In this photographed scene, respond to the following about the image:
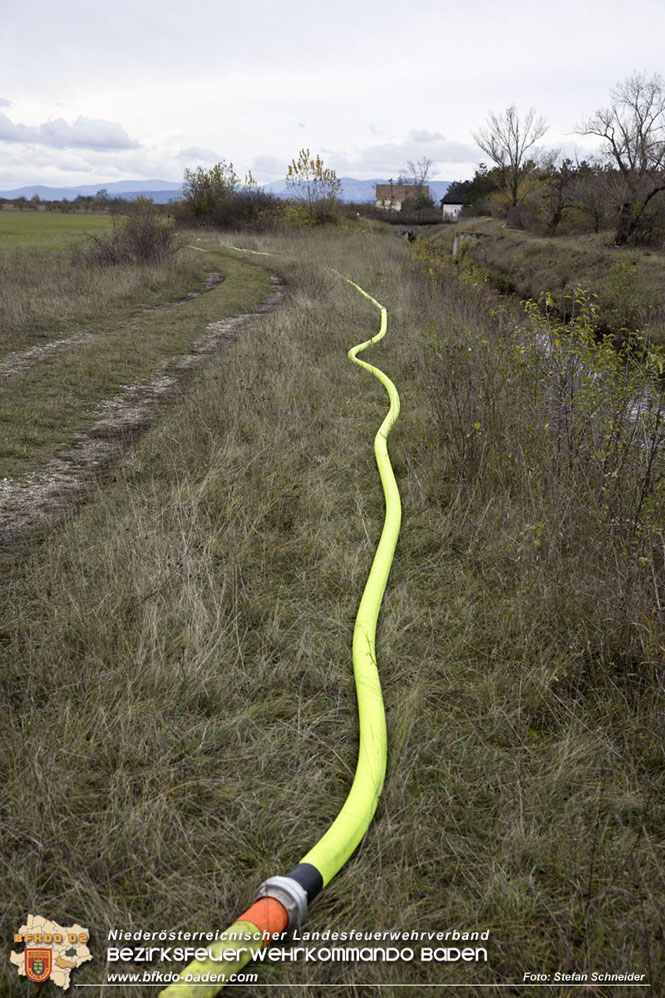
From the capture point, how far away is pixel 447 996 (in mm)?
1493

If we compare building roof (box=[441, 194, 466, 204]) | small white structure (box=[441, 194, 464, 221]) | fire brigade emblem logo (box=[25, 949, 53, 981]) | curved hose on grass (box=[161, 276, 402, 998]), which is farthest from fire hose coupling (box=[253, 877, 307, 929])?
building roof (box=[441, 194, 466, 204])

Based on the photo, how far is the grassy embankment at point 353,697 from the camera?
165cm

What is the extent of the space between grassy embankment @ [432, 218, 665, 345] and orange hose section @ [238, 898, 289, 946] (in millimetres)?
9105

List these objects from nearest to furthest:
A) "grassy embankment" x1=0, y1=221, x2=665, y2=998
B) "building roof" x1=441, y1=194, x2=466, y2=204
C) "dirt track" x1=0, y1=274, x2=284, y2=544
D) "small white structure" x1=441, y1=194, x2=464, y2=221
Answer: "grassy embankment" x1=0, y1=221, x2=665, y2=998 < "dirt track" x1=0, y1=274, x2=284, y2=544 < "small white structure" x1=441, y1=194, x2=464, y2=221 < "building roof" x1=441, y1=194, x2=466, y2=204

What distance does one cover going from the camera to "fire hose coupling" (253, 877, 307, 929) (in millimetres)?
1543

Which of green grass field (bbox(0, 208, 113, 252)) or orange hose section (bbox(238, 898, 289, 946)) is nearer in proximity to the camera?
orange hose section (bbox(238, 898, 289, 946))

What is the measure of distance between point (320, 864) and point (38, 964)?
70cm

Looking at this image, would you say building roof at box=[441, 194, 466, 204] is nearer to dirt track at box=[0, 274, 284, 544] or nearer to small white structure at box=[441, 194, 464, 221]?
small white structure at box=[441, 194, 464, 221]

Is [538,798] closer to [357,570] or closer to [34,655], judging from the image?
[357,570]

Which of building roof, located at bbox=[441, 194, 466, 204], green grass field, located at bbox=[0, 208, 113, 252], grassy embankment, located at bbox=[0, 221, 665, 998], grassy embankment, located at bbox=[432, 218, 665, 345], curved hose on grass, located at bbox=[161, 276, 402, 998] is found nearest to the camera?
curved hose on grass, located at bbox=[161, 276, 402, 998]

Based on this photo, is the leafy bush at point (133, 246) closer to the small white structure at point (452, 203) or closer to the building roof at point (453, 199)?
the small white structure at point (452, 203)

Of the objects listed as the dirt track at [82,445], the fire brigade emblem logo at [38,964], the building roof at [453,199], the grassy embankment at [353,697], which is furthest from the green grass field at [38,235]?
the building roof at [453,199]

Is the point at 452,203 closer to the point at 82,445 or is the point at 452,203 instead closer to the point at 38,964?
the point at 82,445

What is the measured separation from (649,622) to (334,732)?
129 cm
